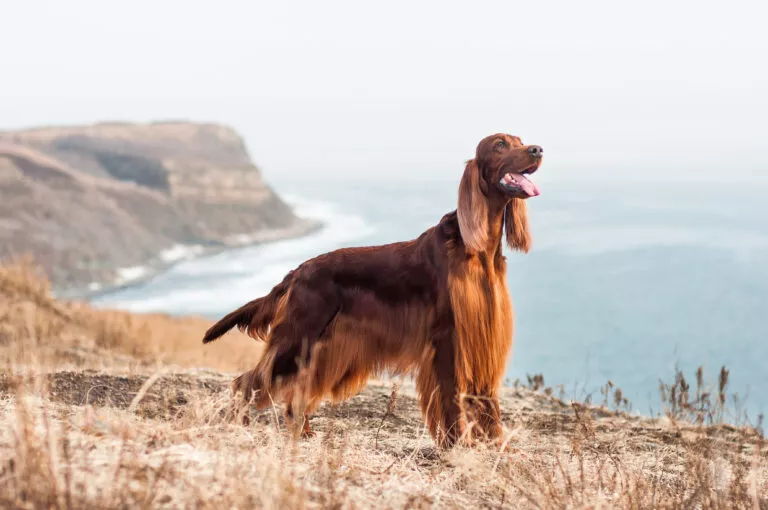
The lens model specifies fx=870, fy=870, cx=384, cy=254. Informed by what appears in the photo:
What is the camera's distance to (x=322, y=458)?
3.37 meters

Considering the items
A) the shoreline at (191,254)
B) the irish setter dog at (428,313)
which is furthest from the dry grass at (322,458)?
the shoreline at (191,254)

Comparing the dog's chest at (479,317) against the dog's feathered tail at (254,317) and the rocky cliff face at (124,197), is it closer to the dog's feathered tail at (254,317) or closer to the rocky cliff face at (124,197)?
the dog's feathered tail at (254,317)

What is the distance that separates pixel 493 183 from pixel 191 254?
128 ft

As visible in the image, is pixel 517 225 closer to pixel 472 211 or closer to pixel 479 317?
pixel 472 211

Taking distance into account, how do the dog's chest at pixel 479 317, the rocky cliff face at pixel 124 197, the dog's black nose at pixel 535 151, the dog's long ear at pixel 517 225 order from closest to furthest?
the dog's black nose at pixel 535 151 → the dog's chest at pixel 479 317 → the dog's long ear at pixel 517 225 → the rocky cliff face at pixel 124 197

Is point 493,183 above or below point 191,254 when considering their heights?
above

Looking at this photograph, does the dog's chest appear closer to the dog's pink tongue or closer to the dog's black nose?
the dog's pink tongue

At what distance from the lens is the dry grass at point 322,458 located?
9.20 feet

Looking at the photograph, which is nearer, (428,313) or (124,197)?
(428,313)

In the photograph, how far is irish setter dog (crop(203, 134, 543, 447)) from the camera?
15.2 feet

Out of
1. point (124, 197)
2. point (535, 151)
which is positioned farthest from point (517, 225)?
point (124, 197)

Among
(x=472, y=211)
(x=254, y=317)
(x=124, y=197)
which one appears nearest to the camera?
(x=472, y=211)

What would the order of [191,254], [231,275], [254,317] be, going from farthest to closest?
[191,254]
[231,275]
[254,317]

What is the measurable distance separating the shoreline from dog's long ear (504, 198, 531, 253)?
89.4ft
